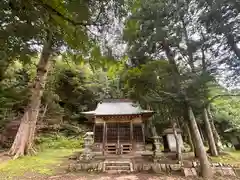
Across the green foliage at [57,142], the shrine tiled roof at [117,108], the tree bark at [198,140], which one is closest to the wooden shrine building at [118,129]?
the shrine tiled roof at [117,108]

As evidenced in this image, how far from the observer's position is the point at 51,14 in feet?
3.94

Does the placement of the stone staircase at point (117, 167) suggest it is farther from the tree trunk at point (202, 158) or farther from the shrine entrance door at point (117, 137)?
the shrine entrance door at point (117, 137)

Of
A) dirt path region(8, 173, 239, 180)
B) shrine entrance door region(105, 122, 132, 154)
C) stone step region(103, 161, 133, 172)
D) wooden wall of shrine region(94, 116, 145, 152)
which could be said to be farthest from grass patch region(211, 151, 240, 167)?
shrine entrance door region(105, 122, 132, 154)

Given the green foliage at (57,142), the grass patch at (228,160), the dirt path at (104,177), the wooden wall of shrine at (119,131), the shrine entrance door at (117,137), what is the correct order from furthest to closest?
the green foliage at (57,142) → the wooden wall of shrine at (119,131) → the shrine entrance door at (117,137) → the grass patch at (228,160) → the dirt path at (104,177)

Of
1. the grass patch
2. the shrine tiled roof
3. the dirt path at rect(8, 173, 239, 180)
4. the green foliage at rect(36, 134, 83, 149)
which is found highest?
the shrine tiled roof

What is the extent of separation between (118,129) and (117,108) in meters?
1.38

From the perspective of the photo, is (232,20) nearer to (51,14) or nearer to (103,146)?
(51,14)

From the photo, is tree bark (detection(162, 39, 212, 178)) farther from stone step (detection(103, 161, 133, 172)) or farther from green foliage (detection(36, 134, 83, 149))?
green foliage (detection(36, 134, 83, 149))

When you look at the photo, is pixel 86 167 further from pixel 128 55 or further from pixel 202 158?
pixel 128 55

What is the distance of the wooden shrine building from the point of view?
11.5 m

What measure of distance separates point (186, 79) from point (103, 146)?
23.0ft

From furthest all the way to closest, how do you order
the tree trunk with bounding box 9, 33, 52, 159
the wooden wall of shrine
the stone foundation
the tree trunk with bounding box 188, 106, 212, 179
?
the wooden wall of shrine
the tree trunk with bounding box 9, 33, 52, 159
the stone foundation
the tree trunk with bounding box 188, 106, 212, 179

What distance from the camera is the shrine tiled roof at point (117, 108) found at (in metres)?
11.4

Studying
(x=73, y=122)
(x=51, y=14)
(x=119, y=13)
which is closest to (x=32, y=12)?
(x=51, y=14)
